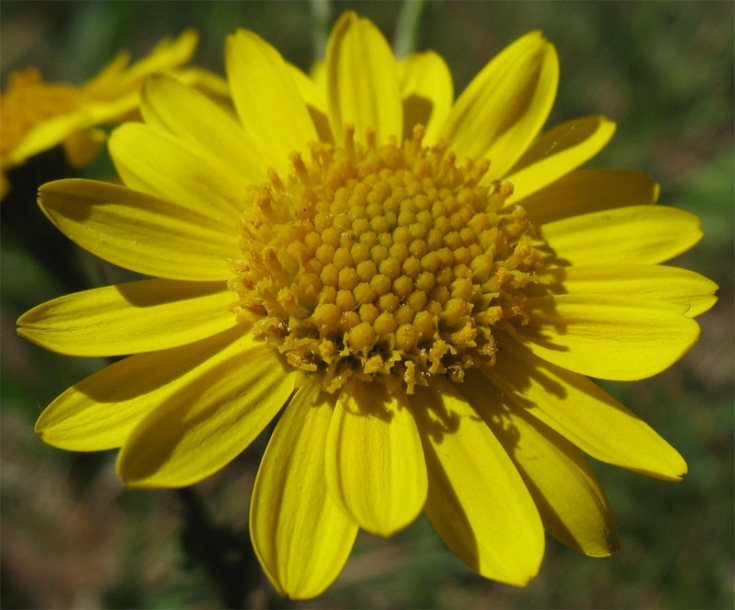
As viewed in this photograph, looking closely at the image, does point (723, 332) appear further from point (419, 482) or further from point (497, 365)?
point (419, 482)

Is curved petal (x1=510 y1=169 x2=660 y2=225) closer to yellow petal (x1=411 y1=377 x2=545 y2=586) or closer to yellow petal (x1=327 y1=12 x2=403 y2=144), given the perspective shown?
yellow petal (x1=327 y1=12 x2=403 y2=144)

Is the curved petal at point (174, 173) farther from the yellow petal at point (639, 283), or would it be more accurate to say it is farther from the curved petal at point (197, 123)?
the yellow petal at point (639, 283)

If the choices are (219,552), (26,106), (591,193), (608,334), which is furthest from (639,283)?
(26,106)

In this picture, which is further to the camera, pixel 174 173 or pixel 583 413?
pixel 174 173

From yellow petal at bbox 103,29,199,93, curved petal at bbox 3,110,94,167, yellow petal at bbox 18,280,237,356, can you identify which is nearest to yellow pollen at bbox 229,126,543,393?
yellow petal at bbox 18,280,237,356

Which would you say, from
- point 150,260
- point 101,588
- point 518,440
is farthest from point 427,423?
point 101,588

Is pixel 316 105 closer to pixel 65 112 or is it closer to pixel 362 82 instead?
pixel 362 82
